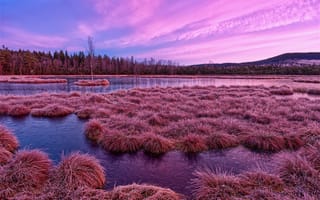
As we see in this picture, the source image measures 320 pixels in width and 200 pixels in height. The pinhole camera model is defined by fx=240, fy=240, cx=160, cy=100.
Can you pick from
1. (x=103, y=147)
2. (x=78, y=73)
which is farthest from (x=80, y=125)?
(x=78, y=73)

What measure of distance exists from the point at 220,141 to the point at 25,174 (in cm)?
703

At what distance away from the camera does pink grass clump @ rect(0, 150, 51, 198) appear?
5.79 meters

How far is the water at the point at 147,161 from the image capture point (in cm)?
693

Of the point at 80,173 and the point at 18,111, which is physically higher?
the point at 18,111

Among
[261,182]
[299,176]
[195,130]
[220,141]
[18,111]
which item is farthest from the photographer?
[18,111]

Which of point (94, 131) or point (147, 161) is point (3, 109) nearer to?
point (94, 131)

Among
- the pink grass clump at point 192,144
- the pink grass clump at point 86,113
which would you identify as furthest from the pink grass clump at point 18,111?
the pink grass clump at point 192,144

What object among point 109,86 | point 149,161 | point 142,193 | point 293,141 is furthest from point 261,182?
point 109,86

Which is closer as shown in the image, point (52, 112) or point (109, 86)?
point (52, 112)

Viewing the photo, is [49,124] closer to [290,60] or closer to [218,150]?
[218,150]

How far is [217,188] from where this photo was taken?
565 cm

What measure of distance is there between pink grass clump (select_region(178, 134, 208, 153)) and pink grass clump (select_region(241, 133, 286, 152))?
6.24ft

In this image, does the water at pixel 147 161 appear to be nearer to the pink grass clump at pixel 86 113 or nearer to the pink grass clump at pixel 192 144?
the pink grass clump at pixel 192 144

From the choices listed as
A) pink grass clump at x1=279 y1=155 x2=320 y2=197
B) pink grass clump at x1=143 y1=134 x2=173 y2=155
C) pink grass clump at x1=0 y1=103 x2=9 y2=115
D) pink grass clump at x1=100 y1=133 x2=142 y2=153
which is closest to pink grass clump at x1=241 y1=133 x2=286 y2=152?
pink grass clump at x1=279 y1=155 x2=320 y2=197
